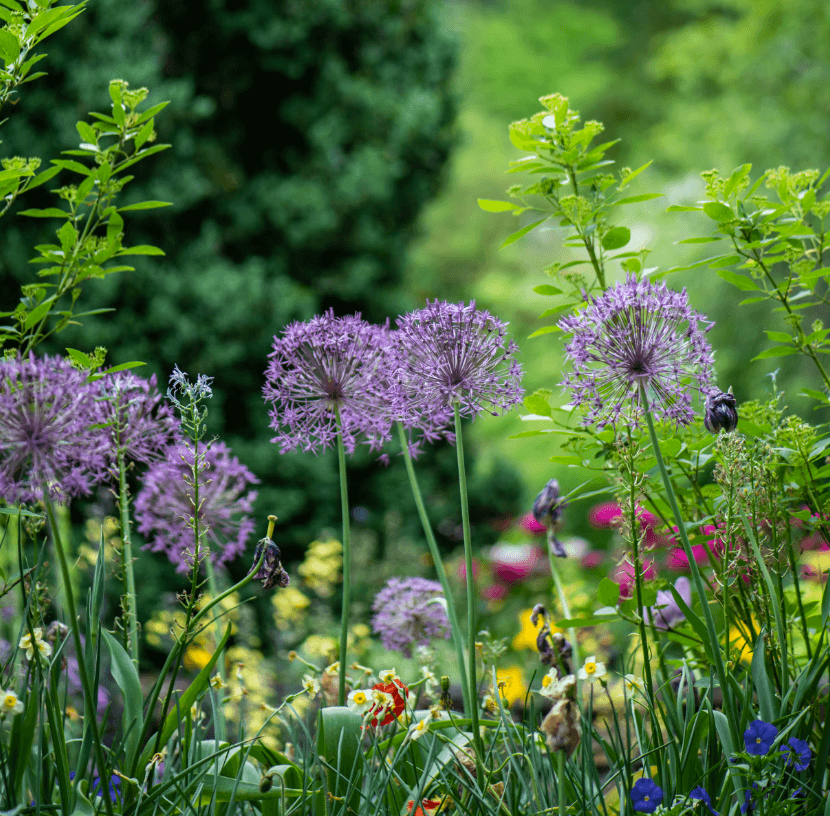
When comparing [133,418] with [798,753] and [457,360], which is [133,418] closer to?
Answer: [457,360]

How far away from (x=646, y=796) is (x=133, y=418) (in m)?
1.34

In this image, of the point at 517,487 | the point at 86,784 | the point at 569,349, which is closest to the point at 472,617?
the point at 569,349

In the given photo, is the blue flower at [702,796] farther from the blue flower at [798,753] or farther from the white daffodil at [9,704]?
the white daffodil at [9,704]

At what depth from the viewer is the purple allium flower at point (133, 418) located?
166cm

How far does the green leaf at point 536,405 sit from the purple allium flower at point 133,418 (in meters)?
0.81

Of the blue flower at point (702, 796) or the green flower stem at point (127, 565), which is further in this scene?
the green flower stem at point (127, 565)

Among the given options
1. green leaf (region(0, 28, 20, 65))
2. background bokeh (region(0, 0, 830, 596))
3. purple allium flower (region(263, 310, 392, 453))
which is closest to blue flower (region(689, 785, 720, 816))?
purple allium flower (region(263, 310, 392, 453))

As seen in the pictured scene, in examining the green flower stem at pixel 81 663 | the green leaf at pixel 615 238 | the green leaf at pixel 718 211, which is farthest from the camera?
the green leaf at pixel 615 238

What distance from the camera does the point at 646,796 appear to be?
1.46 m

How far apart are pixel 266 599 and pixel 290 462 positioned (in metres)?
1.19

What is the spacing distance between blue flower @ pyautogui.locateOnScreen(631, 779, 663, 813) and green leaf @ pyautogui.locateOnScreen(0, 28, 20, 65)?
1.94m

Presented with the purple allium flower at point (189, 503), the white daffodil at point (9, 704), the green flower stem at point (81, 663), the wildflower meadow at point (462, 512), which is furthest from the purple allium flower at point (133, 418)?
the white daffodil at point (9, 704)

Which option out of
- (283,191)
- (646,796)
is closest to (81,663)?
(646,796)

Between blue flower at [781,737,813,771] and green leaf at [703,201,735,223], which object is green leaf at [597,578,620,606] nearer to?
blue flower at [781,737,813,771]
